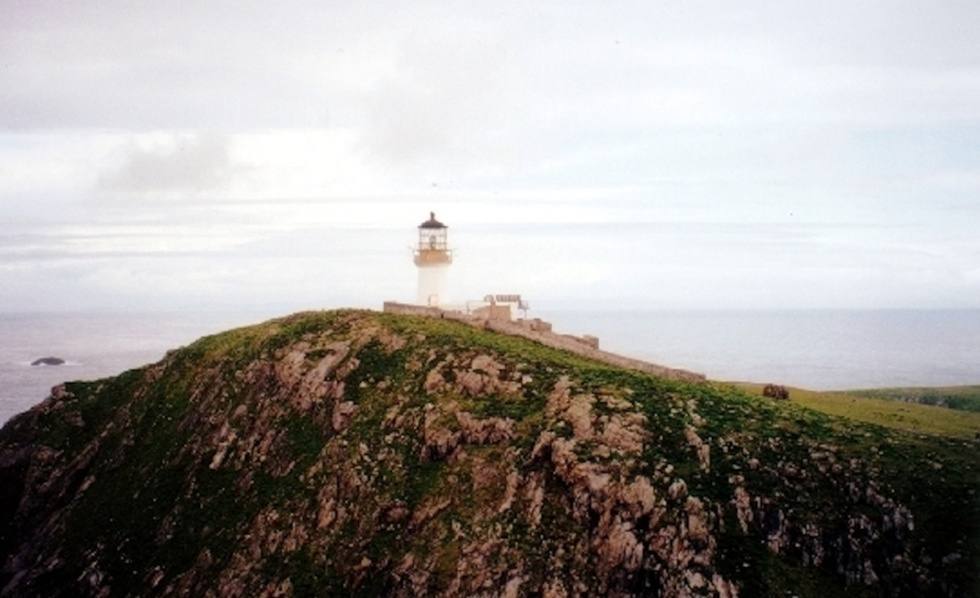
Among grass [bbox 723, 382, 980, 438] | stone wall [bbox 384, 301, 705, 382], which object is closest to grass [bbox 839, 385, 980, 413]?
grass [bbox 723, 382, 980, 438]

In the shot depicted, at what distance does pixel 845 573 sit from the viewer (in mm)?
24219

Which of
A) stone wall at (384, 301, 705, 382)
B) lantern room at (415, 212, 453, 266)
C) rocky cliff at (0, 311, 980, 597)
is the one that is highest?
lantern room at (415, 212, 453, 266)

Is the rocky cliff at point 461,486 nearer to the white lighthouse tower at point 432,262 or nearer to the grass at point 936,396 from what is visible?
the white lighthouse tower at point 432,262

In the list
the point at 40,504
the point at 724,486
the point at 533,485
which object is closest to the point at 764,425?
the point at 724,486

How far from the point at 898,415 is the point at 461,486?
2159 centimetres

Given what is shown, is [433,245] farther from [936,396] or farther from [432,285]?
[936,396]

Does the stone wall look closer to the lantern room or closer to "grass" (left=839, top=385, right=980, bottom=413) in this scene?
the lantern room

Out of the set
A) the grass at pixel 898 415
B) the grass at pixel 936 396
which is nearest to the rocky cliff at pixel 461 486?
the grass at pixel 898 415

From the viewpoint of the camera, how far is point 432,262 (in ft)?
164

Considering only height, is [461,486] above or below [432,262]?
below

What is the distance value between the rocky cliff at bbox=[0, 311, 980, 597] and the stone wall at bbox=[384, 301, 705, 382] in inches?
55.7

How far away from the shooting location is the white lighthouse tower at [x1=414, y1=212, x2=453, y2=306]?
164 ft

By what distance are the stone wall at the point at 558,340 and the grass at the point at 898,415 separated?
20.5 feet

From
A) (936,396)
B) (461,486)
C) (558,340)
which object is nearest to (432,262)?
(558,340)
